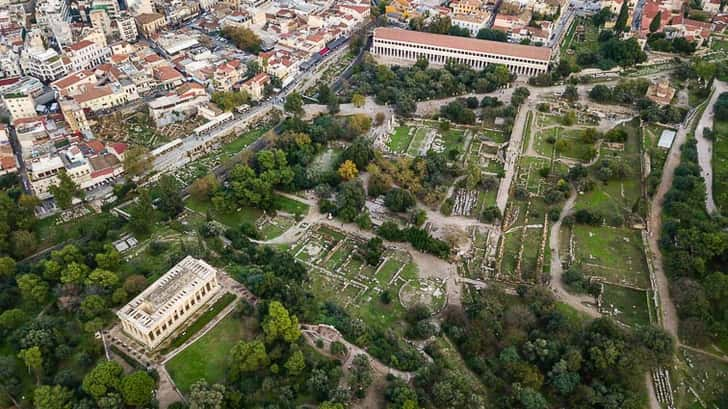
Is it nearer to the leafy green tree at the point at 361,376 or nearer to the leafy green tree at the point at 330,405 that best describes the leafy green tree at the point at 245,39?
the leafy green tree at the point at 361,376

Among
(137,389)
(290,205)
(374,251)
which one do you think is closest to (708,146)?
(374,251)

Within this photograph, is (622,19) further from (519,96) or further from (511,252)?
(511,252)

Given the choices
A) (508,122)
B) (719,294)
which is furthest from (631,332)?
(508,122)

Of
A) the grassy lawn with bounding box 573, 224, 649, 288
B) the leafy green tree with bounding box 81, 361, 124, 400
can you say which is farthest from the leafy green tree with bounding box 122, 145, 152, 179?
the grassy lawn with bounding box 573, 224, 649, 288

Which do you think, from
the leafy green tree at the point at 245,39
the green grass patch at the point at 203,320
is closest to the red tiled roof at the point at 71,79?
the leafy green tree at the point at 245,39

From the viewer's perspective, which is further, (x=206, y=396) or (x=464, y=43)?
(x=464, y=43)

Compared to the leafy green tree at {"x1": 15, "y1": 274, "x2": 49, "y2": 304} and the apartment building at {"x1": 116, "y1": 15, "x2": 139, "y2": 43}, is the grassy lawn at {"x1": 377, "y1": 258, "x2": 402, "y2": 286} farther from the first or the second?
the apartment building at {"x1": 116, "y1": 15, "x2": 139, "y2": 43}
